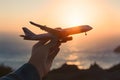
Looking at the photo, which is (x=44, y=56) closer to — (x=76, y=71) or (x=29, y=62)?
(x=29, y=62)

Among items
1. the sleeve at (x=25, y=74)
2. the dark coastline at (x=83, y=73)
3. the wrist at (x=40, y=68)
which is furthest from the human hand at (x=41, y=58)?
the dark coastline at (x=83, y=73)

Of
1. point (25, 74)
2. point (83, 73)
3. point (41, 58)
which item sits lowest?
point (83, 73)

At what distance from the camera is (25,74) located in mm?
3709

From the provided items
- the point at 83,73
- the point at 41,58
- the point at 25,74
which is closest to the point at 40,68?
→ the point at 41,58

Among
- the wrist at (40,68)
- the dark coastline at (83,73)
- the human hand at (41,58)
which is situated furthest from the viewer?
the dark coastline at (83,73)

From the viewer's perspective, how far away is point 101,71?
32.8 m

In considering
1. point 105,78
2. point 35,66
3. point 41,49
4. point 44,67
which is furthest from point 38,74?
point 105,78

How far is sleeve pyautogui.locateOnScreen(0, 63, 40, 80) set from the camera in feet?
12.1

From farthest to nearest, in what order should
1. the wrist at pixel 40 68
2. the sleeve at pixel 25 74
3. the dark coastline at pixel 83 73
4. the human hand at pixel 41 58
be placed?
1. the dark coastline at pixel 83 73
2. the human hand at pixel 41 58
3. the wrist at pixel 40 68
4. the sleeve at pixel 25 74

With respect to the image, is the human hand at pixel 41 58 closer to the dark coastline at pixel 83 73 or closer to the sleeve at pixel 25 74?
the sleeve at pixel 25 74

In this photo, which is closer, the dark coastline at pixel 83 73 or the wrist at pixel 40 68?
the wrist at pixel 40 68

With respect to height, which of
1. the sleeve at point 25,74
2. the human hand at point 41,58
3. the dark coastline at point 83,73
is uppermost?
the sleeve at point 25,74

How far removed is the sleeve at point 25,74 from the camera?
12.1ft

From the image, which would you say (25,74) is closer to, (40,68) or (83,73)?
(40,68)
